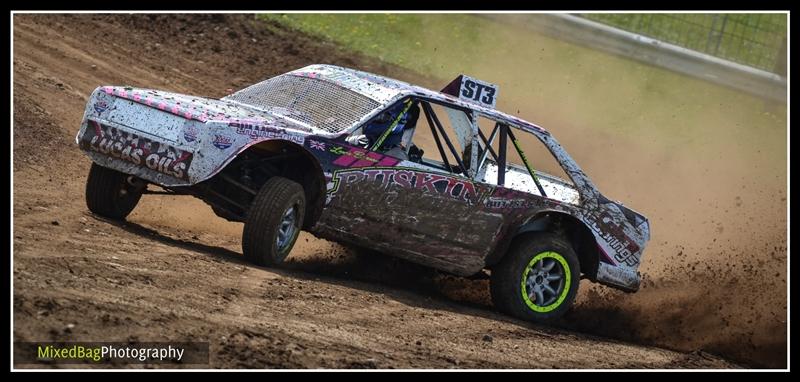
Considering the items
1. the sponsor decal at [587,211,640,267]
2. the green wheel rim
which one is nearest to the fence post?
the sponsor decal at [587,211,640,267]

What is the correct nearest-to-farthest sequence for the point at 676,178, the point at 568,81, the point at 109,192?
the point at 109,192 < the point at 676,178 < the point at 568,81

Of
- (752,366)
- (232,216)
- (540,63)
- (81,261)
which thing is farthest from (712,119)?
(81,261)

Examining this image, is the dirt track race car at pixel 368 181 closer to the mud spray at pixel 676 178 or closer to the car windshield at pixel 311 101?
the car windshield at pixel 311 101

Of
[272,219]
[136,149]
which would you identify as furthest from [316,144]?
[136,149]

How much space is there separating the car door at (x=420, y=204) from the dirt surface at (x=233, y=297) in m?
0.41

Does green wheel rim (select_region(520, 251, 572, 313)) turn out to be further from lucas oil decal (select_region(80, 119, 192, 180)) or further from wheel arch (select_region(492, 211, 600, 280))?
lucas oil decal (select_region(80, 119, 192, 180))

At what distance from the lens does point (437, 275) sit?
35.8ft

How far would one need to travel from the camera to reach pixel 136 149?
27.8ft

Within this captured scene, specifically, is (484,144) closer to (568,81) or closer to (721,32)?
(568,81)

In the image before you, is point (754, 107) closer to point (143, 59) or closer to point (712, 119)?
point (712, 119)

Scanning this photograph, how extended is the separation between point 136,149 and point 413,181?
6.83 ft

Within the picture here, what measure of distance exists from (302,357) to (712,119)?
1465 cm

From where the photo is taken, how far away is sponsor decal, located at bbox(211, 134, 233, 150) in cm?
825
